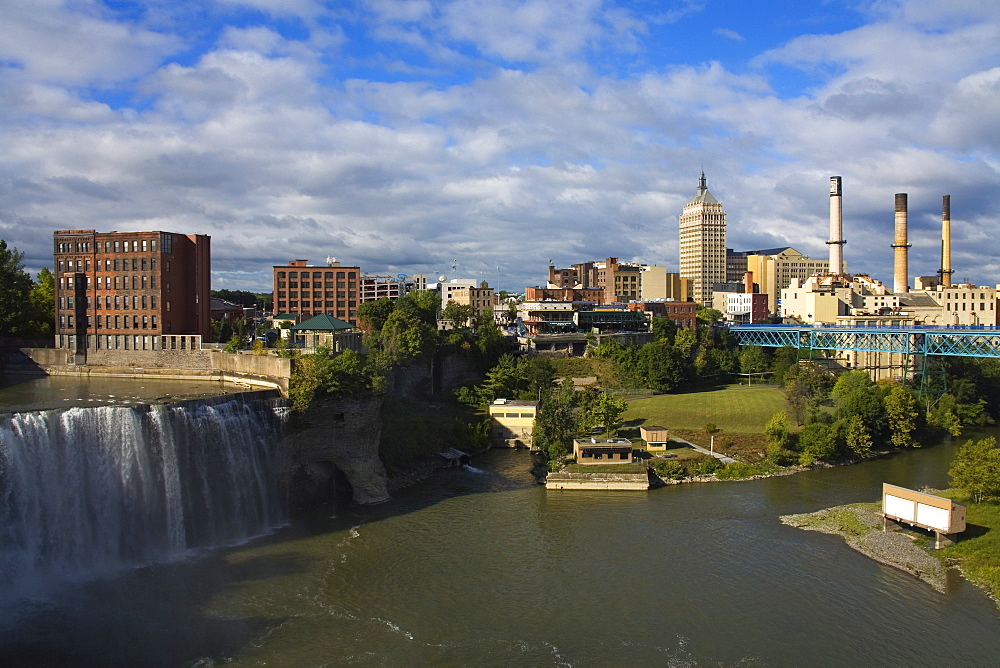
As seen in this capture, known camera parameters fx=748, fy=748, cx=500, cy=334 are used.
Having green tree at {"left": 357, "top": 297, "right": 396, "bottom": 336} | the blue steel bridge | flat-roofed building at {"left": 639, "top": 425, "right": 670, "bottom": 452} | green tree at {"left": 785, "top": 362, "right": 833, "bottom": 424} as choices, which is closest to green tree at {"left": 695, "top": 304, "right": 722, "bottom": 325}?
the blue steel bridge

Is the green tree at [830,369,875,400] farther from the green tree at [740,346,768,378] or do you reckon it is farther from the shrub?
the shrub

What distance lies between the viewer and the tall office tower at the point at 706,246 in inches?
7549

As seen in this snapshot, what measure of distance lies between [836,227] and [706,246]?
159 ft

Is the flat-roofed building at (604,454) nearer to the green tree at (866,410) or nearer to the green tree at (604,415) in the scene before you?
the green tree at (604,415)

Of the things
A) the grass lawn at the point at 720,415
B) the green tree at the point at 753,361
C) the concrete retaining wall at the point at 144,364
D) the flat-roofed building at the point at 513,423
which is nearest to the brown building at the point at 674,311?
the green tree at the point at 753,361

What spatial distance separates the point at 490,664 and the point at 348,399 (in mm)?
21234

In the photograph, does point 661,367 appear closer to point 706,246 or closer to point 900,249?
point 900,249

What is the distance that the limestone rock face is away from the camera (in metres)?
43.3

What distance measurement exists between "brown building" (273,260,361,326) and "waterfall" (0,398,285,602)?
248ft

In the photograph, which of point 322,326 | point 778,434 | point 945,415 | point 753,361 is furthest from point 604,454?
point 753,361

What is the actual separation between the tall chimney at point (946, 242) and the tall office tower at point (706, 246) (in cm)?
5886

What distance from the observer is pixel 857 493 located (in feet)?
165

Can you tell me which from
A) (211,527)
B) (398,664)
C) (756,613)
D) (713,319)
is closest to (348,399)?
(211,527)

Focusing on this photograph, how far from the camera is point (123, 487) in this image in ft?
108
